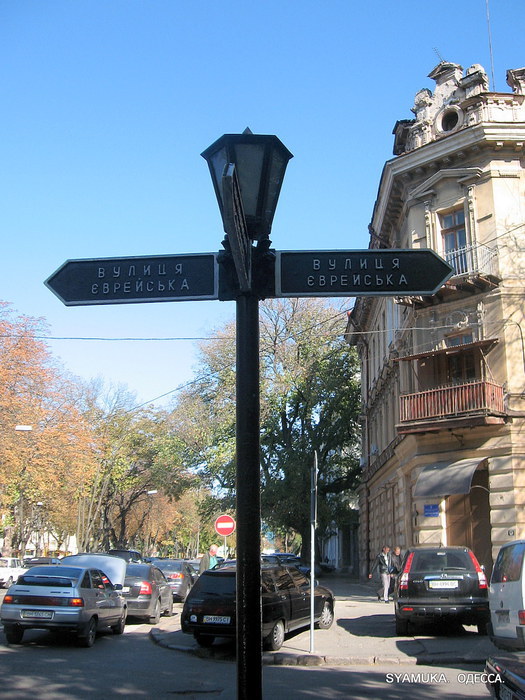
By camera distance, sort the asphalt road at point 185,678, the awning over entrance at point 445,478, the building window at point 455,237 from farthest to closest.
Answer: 1. the building window at point 455,237
2. the awning over entrance at point 445,478
3. the asphalt road at point 185,678

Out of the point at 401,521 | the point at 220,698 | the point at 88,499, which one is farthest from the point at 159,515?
the point at 220,698

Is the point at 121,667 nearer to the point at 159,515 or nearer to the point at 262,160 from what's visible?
the point at 262,160

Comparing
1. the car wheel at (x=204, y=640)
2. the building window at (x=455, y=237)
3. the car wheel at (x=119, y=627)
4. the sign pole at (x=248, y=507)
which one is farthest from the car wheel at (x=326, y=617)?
the sign pole at (x=248, y=507)

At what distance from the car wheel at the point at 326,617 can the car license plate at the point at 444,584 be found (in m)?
2.76

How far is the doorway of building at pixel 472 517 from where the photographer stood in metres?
22.3

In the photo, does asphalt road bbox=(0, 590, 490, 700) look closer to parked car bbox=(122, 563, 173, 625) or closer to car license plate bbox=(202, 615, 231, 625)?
car license plate bbox=(202, 615, 231, 625)

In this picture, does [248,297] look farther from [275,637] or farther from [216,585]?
[216,585]

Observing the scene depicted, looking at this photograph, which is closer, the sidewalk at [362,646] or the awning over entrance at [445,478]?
the sidewalk at [362,646]

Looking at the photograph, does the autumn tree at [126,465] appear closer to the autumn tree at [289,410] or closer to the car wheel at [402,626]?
the autumn tree at [289,410]

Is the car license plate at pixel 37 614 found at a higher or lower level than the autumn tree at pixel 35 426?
lower

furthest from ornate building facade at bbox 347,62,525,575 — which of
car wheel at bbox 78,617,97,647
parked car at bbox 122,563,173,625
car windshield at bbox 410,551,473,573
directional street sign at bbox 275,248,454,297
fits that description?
directional street sign at bbox 275,248,454,297

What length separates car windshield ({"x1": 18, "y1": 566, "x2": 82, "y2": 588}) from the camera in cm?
1371

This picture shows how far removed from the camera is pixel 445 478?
2186 cm

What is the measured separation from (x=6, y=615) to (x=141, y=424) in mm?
40676
